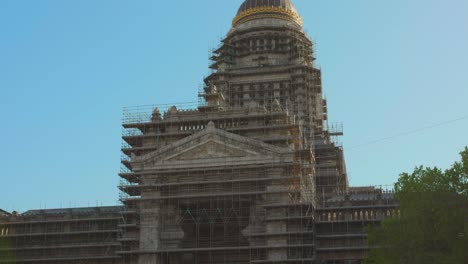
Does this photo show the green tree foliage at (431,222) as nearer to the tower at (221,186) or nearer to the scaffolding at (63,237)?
the tower at (221,186)

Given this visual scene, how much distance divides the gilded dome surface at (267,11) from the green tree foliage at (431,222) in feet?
167

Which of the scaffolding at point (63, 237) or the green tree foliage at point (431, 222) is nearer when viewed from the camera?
the green tree foliage at point (431, 222)

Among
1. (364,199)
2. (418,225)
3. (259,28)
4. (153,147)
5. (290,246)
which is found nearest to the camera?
(418,225)

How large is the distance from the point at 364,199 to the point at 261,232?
1138 centimetres

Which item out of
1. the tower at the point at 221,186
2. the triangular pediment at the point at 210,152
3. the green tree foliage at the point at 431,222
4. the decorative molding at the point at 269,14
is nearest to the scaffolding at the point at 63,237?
the tower at the point at 221,186

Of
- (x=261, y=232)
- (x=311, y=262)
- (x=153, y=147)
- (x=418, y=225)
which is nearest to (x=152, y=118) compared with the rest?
(x=153, y=147)

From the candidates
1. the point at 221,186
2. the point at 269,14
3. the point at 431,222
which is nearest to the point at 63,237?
the point at 221,186

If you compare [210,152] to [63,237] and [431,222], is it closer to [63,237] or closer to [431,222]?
[63,237]

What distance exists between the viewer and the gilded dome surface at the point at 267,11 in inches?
4003

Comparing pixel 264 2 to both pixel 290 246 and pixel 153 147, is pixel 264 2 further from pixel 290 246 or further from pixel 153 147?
pixel 290 246

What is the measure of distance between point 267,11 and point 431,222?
55726 millimetres

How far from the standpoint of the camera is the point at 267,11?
10169 centimetres

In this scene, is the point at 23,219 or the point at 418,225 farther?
the point at 23,219

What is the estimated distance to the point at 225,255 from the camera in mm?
72125
